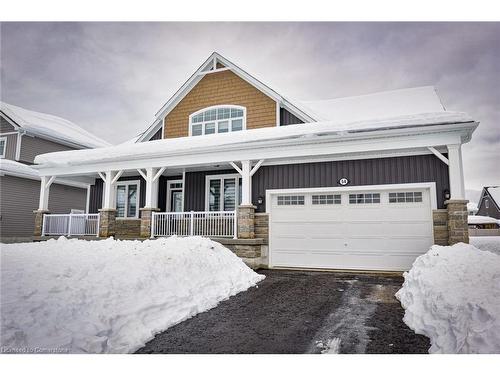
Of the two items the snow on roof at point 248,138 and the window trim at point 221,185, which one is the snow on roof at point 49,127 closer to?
the snow on roof at point 248,138

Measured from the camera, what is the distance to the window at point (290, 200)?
9711 mm

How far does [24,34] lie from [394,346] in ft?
22.5

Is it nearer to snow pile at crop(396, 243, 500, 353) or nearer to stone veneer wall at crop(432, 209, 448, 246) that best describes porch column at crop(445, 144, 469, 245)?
stone veneer wall at crop(432, 209, 448, 246)

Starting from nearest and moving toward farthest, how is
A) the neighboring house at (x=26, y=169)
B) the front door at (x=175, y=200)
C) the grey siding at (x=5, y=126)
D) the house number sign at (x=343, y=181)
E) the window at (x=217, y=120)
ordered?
the house number sign at (x=343, y=181)
the window at (x=217, y=120)
the front door at (x=175, y=200)
the neighboring house at (x=26, y=169)
the grey siding at (x=5, y=126)

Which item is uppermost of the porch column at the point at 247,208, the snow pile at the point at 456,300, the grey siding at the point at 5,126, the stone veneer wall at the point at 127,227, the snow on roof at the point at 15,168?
the grey siding at the point at 5,126

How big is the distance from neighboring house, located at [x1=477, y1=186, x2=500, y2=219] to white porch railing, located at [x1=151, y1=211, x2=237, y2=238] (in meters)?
24.3

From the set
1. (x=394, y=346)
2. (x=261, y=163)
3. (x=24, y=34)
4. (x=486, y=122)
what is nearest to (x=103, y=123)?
(x=24, y=34)

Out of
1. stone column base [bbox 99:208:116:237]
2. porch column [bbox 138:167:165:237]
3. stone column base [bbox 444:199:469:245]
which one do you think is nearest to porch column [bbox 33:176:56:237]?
stone column base [bbox 99:208:116:237]

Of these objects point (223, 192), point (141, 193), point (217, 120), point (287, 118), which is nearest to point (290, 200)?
point (223, 192)

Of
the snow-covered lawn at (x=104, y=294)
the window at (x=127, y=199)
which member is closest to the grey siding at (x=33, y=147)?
the window at (x=127, y=199)

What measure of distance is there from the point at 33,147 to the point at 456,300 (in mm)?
18608

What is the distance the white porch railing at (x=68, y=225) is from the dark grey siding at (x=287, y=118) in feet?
24.6

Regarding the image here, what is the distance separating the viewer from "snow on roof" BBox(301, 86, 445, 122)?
45.5 feet

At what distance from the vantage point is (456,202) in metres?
7.73
